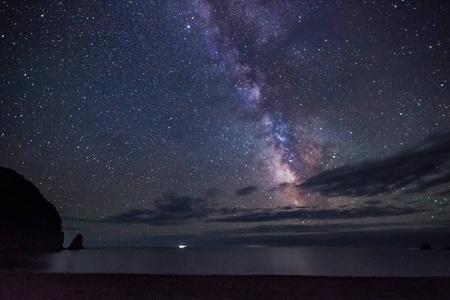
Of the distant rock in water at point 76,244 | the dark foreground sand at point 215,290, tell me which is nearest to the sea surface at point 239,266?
the dark foreground sand at point 215,290

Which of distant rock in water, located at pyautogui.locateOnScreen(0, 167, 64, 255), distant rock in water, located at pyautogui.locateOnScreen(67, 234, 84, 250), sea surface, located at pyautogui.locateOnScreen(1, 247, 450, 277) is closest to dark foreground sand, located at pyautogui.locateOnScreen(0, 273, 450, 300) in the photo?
sea surface, located at pyautogui.locateOnScreen(1, 247, 450, 277)

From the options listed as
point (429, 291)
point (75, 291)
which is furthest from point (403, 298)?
point (75, 291)

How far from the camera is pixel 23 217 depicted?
276 feet

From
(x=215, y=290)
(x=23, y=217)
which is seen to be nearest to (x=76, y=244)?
(x=23, y=217)

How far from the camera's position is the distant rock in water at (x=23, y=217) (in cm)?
7662

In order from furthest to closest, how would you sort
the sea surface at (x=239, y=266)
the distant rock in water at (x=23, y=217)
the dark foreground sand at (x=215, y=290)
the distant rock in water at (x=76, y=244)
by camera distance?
1. the distant rock in water at (x=76, y=244)
2. the distant rock in water at (x=23, y=217)
3. the sea surface at (x=239, y=266)
4. the dark foreground sand at (x=215, y=290)

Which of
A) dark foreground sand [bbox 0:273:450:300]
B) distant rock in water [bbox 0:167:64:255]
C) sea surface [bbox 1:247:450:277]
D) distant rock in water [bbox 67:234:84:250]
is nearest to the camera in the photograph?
dark foreground sand [bbox 0:273:450:300]

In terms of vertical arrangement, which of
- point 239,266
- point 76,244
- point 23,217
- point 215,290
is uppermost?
point 23,217

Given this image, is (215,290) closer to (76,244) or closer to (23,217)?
(23,217)

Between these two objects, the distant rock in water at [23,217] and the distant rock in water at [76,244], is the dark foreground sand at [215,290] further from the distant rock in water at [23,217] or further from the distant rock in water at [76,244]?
the distant rock in water at [76,244]

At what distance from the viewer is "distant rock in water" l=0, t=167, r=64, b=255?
76625mm

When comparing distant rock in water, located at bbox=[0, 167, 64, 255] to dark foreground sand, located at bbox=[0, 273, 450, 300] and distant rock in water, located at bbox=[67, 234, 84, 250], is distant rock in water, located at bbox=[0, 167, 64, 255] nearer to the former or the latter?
distant rock in water, located at bbox=[67, 234, 84, 250]

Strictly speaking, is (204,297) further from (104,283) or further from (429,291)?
(429,291)

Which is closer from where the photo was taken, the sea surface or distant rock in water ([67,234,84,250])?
the sea surface
